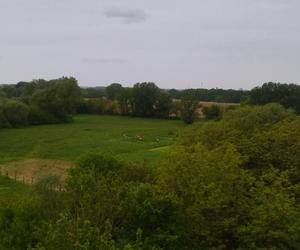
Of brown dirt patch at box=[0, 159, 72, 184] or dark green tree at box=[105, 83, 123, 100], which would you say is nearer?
brown dirt patch at box=[0, 159, 72, 184]

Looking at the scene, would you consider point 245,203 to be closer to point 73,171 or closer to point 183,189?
point 183,189

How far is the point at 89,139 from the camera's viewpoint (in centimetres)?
7556

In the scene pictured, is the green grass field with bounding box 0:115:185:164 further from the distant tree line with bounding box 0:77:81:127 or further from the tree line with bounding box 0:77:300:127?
the tree line with bounding box 0:77:300:127

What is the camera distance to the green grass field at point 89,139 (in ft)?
198

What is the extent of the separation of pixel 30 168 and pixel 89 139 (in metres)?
24.4

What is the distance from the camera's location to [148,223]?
17016 mm

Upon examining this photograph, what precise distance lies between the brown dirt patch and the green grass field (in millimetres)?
2278

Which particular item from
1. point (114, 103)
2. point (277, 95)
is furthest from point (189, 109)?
point (114, 103)

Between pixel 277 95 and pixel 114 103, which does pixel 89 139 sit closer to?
pixel 277 95

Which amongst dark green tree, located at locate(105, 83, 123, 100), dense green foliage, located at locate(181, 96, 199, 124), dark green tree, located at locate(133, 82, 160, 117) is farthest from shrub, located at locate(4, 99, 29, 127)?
dark green tree, located at locate(105, 83, 123, 100)

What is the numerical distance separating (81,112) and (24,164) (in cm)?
7444

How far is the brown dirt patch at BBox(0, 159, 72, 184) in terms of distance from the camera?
45.8 metres

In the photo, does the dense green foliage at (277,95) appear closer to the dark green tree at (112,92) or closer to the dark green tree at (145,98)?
the dark green tree at (145,98)

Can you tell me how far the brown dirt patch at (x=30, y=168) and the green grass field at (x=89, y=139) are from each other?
7.47ft
